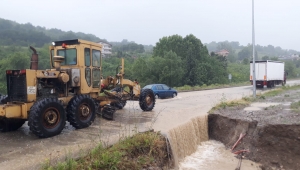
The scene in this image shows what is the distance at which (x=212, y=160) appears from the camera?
11148mm

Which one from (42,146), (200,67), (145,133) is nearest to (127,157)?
(145,133)

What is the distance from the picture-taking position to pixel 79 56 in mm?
10688

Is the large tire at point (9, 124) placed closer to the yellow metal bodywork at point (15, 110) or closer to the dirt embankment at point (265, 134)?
the yellow metal bodywork at point (15, 110)

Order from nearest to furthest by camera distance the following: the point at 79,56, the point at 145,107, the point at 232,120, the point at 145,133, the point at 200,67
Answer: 1. the point at 145,133
2. the point at 79,56
3. the point at 232,120
4. the point at 145,107
5. the point at 200,67

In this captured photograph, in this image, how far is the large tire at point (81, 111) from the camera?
988 cm

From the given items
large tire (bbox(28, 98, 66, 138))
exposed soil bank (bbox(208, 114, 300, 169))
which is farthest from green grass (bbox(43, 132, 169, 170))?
exposed soil bank (bbox(208, 114, 300, 169))

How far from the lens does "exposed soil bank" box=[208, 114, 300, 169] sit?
35.8ft

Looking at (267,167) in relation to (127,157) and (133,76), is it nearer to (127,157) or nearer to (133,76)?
(127,157)

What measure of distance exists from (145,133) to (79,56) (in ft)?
12.4

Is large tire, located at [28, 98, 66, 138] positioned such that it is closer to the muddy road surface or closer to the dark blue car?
the muddy road surface

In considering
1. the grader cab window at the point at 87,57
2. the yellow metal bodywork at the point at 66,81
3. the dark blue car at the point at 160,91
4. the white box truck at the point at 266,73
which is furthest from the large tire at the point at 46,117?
the white box truck at the point at 266,73

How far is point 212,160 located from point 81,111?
17.1ft

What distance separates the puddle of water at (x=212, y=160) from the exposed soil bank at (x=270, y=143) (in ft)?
1.49

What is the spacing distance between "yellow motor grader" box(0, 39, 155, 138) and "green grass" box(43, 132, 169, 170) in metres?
2.31
